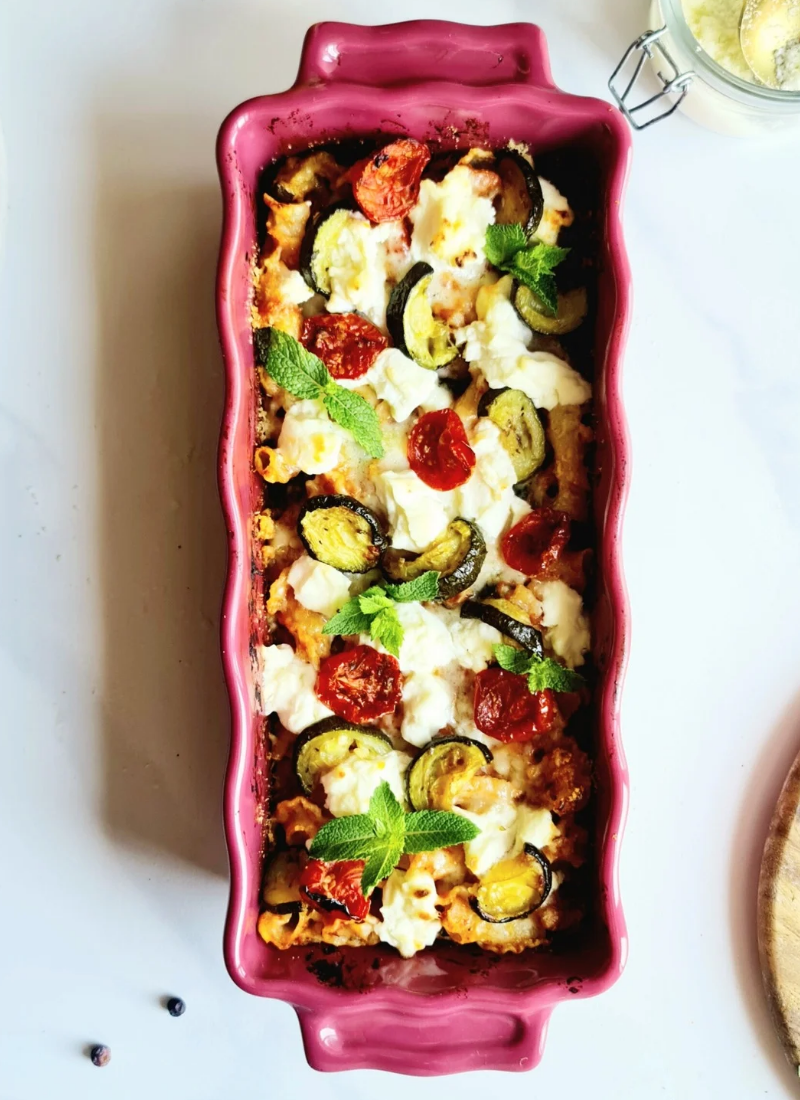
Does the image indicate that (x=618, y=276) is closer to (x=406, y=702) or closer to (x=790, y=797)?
(x=406, y=702)

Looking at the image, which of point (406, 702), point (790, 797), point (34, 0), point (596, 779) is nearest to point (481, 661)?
point (406, 702)

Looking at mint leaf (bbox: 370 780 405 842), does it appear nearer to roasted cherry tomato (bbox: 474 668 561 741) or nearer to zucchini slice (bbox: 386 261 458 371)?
roasted cherry tomato (bbox: 474 668 561 741)

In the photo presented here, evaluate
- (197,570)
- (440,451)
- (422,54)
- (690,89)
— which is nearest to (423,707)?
(440,451)

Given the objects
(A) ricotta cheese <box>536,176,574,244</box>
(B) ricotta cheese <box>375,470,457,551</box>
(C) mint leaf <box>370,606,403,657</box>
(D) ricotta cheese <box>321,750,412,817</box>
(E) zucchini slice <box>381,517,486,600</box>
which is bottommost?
(D) ricotta cheese <box>321,750,412,817</box>

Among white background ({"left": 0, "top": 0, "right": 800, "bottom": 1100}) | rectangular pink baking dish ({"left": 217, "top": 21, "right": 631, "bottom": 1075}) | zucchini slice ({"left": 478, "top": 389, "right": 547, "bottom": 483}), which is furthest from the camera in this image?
white background ({"left": 0, "top": 0, "right": 800, "bottom": 1100})

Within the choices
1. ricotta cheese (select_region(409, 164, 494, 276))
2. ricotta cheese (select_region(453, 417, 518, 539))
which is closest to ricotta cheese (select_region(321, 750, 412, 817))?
ricotta cheese (select_region(453, 417, 518, 539))

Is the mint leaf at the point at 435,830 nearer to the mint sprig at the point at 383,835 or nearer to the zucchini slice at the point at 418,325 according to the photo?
the mint sprig at the point at 383,835

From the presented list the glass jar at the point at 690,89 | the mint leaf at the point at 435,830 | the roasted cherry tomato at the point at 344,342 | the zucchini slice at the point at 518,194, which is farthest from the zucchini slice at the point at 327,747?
the glass jar at the point at 690,89
